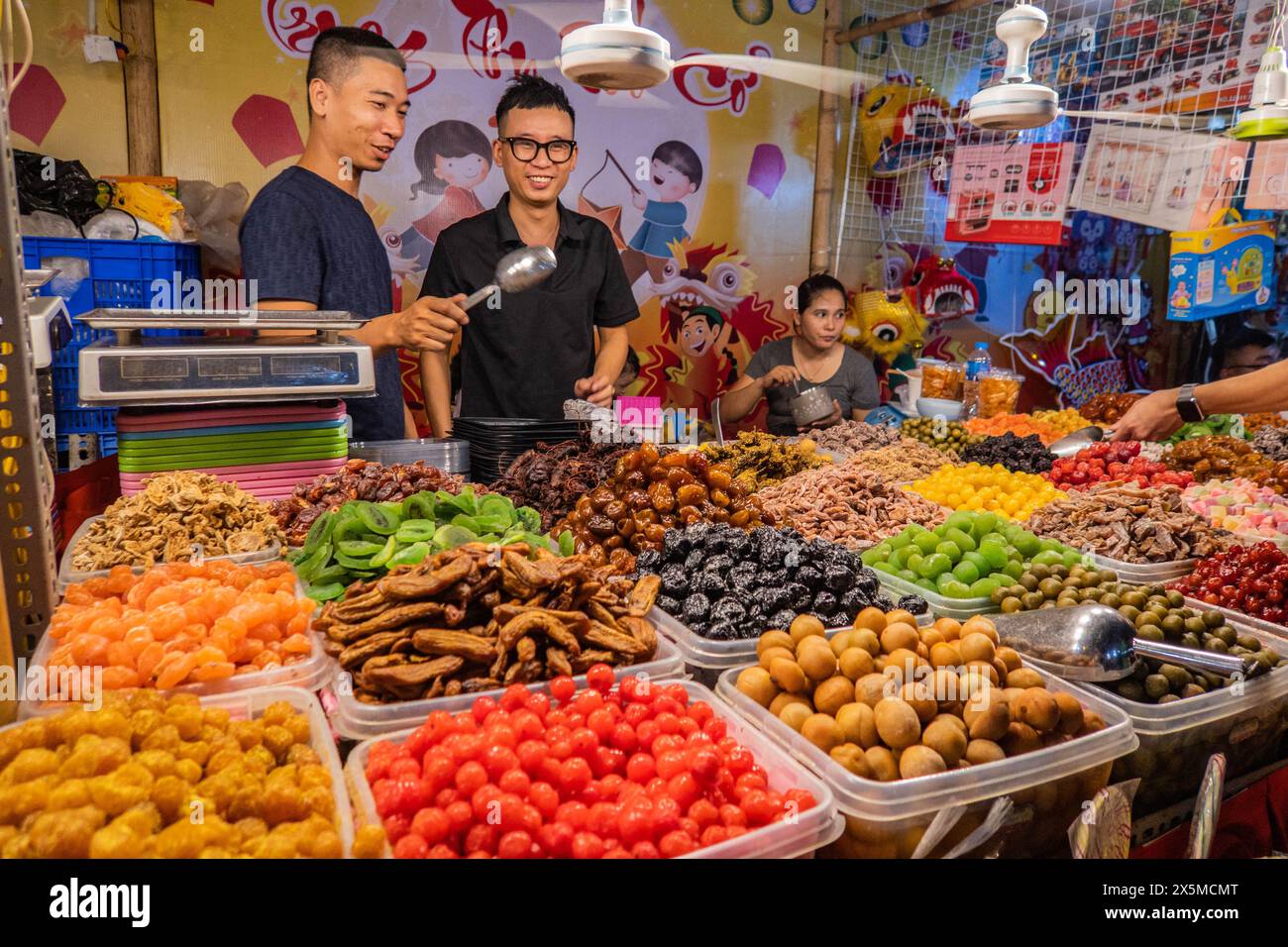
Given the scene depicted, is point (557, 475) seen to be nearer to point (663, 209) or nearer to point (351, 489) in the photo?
point (351, 489)

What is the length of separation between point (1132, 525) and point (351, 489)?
2102 millimetres

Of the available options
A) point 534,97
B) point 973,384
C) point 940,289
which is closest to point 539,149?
point 534,97

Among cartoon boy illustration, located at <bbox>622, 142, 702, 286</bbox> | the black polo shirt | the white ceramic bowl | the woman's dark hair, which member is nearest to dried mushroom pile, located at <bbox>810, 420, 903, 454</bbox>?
the white ceramic bowl

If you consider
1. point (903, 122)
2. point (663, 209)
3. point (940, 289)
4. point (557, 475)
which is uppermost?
point (903, 122)

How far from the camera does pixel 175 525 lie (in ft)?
6.27

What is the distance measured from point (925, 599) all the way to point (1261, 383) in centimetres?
165

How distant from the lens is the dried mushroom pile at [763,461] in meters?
2.94

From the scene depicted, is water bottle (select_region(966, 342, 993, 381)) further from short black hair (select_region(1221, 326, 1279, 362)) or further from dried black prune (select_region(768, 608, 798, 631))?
dried black prune (select_region(768, 608, 798, 631))

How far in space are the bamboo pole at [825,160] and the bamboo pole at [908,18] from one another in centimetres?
11

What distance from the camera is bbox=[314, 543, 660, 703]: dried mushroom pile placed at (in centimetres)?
138

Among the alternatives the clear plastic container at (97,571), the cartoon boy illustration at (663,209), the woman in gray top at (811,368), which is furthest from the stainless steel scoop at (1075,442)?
the clear plastic container at (97,571)

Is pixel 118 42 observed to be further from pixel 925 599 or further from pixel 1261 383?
pixel 1261 383

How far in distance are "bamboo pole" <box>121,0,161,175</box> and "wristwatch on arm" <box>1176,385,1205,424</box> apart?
4236mm
